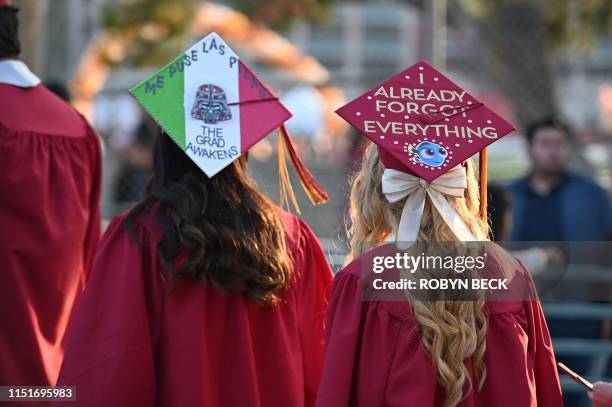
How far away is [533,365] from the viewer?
328cm

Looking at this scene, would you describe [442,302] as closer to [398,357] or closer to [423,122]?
[398,357]

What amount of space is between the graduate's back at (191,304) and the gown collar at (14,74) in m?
1.06

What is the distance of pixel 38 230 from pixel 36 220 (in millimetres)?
41

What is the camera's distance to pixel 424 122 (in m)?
3.36

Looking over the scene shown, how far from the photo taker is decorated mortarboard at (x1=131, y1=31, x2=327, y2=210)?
3.68 metres

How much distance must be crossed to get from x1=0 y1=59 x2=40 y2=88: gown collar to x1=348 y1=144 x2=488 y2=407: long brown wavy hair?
177 cm

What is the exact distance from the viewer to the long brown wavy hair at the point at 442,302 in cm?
313

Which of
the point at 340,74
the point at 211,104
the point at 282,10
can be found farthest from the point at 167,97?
the point at 282,10

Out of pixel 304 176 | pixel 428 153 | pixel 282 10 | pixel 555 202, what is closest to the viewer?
pixel 428 153

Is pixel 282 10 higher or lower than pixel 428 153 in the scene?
higher

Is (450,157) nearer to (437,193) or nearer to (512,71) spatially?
(437,193)

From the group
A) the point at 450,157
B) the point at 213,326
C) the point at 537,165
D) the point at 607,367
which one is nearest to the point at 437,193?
the point at 450,157

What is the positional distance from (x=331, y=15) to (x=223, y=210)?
992 centimetres

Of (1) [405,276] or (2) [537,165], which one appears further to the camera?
(2) [537,165]
